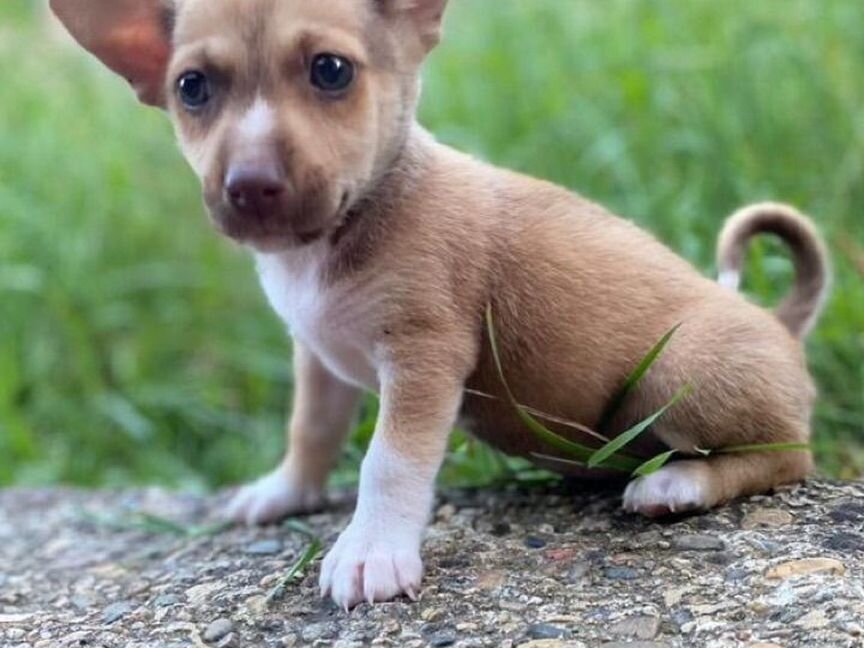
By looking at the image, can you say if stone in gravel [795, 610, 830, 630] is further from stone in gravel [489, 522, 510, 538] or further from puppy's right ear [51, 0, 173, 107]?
puppy's right ear [51, 0, 173, 107]

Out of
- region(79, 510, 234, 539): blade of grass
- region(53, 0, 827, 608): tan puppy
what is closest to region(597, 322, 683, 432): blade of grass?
region(53, 0, 827, 608): tan puppy

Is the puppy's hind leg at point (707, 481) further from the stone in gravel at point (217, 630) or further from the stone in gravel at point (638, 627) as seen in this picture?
the stone in gravel at point (217, 630)

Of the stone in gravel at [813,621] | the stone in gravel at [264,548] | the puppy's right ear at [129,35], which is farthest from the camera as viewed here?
the stone in gravel at [264,548]

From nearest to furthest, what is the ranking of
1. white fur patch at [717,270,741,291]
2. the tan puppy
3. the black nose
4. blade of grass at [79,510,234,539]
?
1. the black nose
2. the tan puppy
3. white fur patch at [717,270,741,291]
4. blade of grass at [79,510,234,539]

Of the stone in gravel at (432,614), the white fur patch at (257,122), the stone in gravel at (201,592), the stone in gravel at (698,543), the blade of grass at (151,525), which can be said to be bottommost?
the blade of grass at (151,525)

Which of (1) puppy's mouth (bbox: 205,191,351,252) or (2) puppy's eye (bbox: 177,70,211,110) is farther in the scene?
(2) puppy's eye (bbox: 177,70,211,110)

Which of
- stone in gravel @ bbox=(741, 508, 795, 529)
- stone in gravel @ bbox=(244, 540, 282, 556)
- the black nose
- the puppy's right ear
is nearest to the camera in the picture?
the black nose

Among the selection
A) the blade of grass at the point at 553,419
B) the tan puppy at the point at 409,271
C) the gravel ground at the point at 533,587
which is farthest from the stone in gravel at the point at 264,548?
the blade of grass at the point at 553,419
